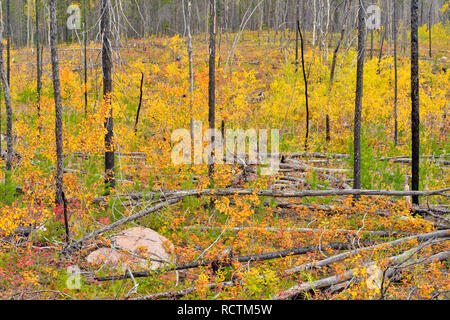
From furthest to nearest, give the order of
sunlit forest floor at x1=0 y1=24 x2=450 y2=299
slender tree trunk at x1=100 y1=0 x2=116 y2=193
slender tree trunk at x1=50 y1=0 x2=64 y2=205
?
slender tree trunk at x1=100 y1=0 x2=116 y2=193
slender tree trunk at x1=50 y1=0 x2=64 y2=205
sunlit forest floor at x1=0 y1=24 x2=450 y2=299

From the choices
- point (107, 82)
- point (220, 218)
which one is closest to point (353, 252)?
point (220, 218)

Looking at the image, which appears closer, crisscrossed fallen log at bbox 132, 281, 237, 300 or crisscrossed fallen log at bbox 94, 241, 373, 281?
crisscrossed fallen log at bbox 132, 281, 237, 300

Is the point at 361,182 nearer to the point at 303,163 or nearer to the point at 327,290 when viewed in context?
the point at 303,163

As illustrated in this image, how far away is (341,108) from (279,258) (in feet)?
42.7

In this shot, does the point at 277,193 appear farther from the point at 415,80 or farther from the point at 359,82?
the point at 415,80

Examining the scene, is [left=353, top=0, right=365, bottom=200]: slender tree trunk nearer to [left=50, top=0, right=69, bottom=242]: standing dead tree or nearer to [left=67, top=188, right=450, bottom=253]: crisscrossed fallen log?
[left=67, top=188, right=450, bottom=253]: crisscrossed fallen log

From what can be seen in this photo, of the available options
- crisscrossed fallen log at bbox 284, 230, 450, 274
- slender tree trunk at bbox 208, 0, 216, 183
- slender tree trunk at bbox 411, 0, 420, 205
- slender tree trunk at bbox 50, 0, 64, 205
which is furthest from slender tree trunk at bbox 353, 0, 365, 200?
slender tree trunk at bbox 50, 0, 64, 205

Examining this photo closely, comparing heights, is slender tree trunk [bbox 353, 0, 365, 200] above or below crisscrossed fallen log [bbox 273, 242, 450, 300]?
above

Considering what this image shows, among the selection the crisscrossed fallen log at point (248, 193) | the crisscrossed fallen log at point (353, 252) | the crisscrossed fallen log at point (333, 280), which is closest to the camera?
the crisscrossed fallen log at point (333, 280)

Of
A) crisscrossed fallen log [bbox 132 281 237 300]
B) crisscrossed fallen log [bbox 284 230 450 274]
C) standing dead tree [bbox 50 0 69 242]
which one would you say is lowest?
crisscrossed fallen log [bbox 132 281 237 300]

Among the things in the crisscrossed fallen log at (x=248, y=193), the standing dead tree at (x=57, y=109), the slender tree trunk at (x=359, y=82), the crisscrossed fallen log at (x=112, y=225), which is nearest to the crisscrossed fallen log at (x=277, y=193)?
the crisscrossed fallen log at (x=248, y=193)

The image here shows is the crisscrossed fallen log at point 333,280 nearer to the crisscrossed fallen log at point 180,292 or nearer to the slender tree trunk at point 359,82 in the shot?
the crisscrossed fallen log at point 180,292
